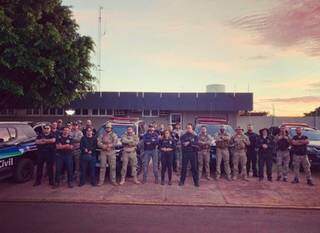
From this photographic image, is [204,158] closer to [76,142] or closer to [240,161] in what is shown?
[240,161]

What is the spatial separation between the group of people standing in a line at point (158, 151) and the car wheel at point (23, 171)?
711mm

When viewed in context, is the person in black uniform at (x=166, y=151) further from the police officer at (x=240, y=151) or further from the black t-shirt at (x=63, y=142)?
the black t-shirt at (x=63, y=142)

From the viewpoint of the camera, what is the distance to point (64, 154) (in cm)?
1360

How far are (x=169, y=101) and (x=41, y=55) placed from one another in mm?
15700

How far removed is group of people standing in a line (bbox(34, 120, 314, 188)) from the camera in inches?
539

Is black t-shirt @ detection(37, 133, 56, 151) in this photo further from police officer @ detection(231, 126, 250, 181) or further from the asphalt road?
police officer @ detection(231, 126, 250, 181)

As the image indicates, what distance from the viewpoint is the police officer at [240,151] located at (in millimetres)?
14695

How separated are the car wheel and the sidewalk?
11.8 inches

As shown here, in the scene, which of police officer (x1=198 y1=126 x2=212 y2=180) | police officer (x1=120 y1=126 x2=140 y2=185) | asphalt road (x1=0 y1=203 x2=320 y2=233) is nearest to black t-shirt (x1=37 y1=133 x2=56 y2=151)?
police officer (x1=120 y1=126 x2=140 y2=185)

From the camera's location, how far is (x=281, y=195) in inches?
491

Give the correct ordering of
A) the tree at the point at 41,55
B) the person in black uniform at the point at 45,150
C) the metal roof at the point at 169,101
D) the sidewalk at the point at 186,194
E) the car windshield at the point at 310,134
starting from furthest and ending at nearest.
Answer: the metal roof at the point at 169,101 → the tree at the point at 41,55 → the car windshield at the point at 310,134 → the person in black uniform at the point at 45,150 → the sidewalk at the point at 186,194

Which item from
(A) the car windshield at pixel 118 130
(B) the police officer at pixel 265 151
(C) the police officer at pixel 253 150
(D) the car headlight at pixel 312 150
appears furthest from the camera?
(D) the car headlight at pixel 312 150

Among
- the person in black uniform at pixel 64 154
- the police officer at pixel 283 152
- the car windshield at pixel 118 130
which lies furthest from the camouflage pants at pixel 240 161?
the person in black uniform at pixel 64 154

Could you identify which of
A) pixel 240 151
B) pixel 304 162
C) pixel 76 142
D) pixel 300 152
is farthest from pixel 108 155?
pixel 304 162
